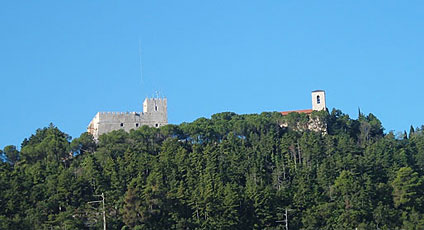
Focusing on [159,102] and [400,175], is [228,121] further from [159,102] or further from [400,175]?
[400,175]

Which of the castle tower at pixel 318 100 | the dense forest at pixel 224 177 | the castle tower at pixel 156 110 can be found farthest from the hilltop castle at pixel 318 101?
the castle tower at pixel 156 110

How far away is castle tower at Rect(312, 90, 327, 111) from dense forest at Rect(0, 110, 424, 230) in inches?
161

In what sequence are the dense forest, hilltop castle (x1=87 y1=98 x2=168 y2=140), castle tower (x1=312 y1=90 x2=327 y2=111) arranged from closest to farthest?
the dense forest, hilltop castle (x1=87 y1=98 x2=168 y2=140), castle tower (x1=312 y1=90 x2=327 y2=111)

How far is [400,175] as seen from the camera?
68375 millimetres

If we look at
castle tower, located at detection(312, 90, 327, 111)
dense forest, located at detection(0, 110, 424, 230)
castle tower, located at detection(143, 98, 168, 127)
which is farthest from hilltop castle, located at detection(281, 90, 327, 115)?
castle tower, located at detection(143, 98, 168, 127)

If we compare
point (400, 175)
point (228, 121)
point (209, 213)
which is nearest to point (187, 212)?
point (209, 213)

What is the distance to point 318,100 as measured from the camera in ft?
306

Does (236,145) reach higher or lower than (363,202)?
higher

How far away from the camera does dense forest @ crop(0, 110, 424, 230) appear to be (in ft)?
200

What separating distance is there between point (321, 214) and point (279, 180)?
10154mm

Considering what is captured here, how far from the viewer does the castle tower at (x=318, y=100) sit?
9294 cm

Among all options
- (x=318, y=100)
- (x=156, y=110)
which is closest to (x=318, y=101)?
(x=318, y=100)

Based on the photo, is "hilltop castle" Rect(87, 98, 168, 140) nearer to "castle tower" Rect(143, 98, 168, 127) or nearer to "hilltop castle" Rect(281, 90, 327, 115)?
"castle tower" Rect(143, 98, 168, 127)

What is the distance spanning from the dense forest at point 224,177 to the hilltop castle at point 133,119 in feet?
12.4
